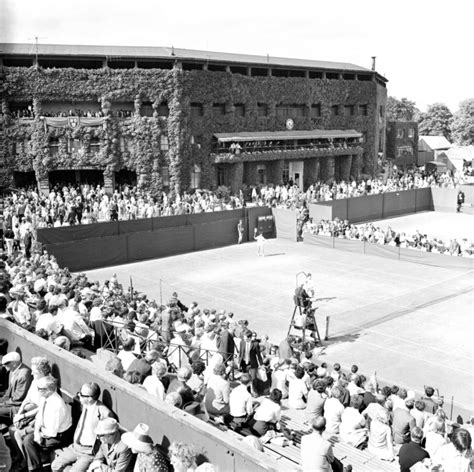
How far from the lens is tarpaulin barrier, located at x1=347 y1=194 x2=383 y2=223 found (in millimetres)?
43812

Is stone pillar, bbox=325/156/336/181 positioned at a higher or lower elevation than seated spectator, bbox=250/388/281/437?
higher

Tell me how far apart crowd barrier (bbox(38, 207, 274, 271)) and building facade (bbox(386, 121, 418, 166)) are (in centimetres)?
4029

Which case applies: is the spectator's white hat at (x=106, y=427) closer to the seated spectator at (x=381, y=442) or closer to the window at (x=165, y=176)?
the seated spectator at (x=381, y=442)

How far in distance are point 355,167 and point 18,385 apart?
184 ft

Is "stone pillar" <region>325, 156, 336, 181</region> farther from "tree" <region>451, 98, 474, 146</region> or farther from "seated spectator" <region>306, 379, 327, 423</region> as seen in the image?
"tree" <region>451, 98, 474, 146</region>

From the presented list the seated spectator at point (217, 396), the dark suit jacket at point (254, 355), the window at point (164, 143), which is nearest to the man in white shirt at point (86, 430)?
the seated spectator at point (217, 396)

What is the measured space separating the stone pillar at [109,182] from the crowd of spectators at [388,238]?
55.7 ft

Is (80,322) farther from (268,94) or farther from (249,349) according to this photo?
(268,94)

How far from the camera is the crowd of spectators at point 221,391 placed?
799 cm

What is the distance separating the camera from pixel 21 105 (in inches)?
1807

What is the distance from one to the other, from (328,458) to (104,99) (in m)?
42.7

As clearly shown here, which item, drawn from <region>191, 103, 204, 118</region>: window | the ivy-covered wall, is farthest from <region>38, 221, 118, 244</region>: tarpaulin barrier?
<region>191, 103, 204, 118</region>: window

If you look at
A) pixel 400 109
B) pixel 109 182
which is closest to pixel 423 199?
pixel 109 182

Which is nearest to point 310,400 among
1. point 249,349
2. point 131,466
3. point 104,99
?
point 249,349
